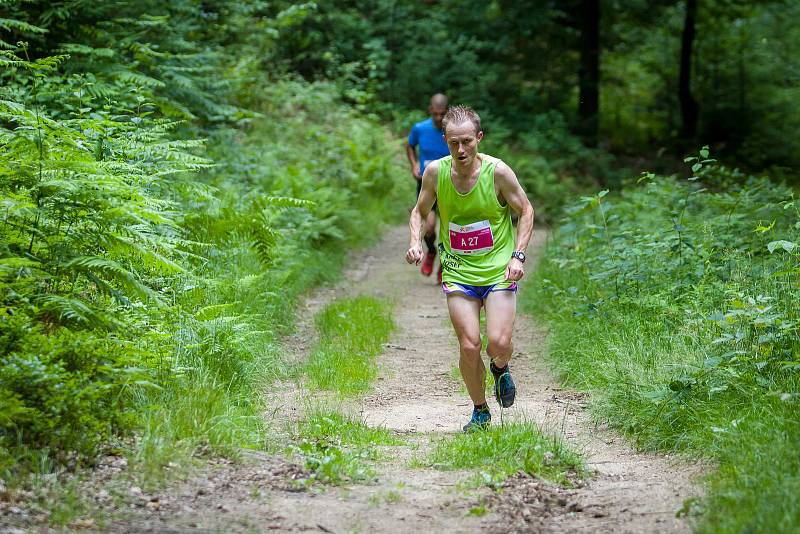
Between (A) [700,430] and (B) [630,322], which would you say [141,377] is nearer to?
(A) [700,430]

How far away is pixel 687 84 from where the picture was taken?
24688 millimetres

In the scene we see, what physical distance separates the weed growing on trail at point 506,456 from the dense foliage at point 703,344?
0.79 metres

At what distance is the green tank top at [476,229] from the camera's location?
593cm

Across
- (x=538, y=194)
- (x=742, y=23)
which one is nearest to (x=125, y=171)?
(x=538, y=194)

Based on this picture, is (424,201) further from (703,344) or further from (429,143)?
(429,143)

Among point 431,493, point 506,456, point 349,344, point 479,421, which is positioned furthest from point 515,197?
point 349,344

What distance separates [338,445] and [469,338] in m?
1.10

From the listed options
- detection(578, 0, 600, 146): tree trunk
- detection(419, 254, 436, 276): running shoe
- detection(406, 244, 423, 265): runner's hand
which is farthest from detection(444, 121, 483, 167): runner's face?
detection(578, 0, 600, 146): tree trunk

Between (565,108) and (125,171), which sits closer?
(125,171)

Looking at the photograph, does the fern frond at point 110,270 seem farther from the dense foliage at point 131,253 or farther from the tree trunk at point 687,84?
the tree trunk at point 687,84

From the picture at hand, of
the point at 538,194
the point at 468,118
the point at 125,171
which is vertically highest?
the point at 468,118

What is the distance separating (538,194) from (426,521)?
1503 centimetres

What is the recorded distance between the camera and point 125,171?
7.04 meters

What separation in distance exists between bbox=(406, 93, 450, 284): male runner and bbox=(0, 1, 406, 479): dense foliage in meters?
1.48
